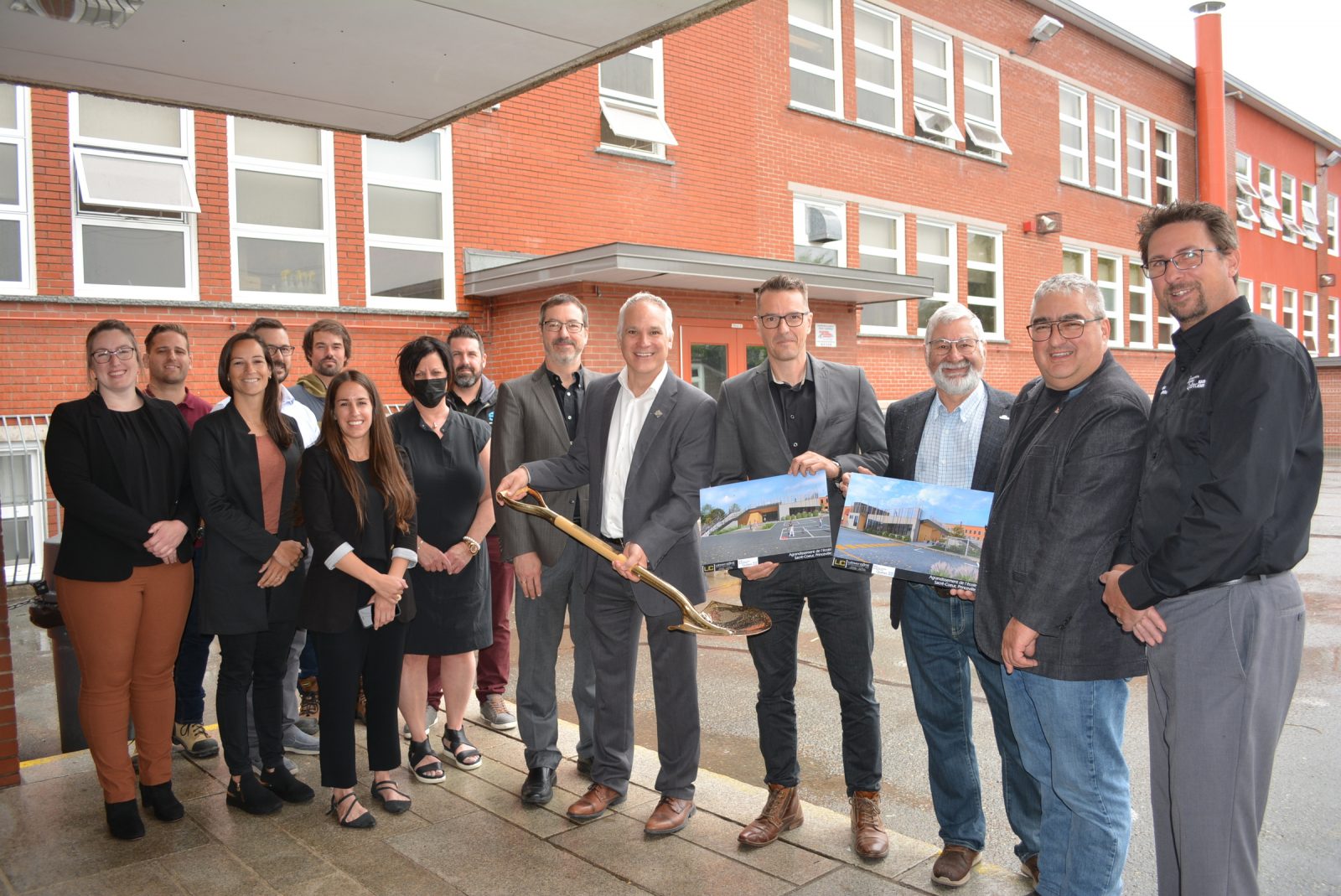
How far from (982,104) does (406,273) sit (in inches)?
573

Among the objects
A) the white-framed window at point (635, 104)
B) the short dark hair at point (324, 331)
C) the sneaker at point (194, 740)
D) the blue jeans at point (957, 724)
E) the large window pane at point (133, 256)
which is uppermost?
the white-framed window at point (635, 104)

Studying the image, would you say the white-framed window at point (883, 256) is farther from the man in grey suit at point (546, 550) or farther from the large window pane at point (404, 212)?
the man in grey suit at point (546, 550)

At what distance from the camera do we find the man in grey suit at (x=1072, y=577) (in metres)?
2.91

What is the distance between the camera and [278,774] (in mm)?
4508

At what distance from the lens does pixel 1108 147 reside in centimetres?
2547

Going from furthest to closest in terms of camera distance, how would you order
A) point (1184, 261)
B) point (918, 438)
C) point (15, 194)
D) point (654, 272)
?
point (654, 272) → point (15, 194) → point (918, 438) → point (1184, 261)

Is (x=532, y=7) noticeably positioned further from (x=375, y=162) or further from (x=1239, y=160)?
(x=1239, y=160)

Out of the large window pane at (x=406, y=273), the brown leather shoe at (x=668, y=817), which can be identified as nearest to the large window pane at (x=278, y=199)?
the large window pane at (x=406, y=273)

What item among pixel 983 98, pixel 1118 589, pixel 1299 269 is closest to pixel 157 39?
pixel 1118 589

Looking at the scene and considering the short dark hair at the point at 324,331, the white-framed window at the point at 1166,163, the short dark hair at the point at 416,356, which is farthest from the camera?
the white-framed window at the point at 1166,163

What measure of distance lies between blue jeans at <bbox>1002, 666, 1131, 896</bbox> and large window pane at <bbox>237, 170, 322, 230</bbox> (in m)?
11.3

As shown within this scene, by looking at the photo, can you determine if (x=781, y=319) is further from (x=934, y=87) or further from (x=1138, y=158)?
(x=1138, y=158)

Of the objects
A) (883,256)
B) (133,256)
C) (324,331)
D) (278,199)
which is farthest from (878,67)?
(324,331)

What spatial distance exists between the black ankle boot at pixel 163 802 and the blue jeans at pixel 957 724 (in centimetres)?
321
